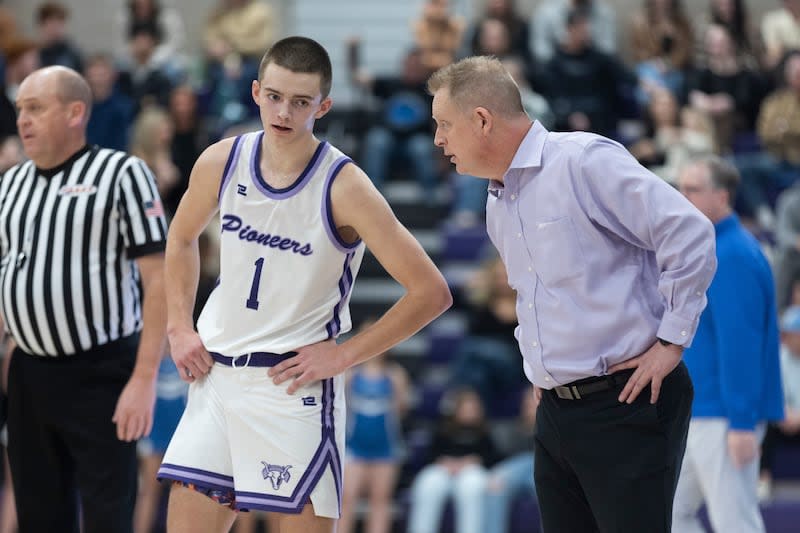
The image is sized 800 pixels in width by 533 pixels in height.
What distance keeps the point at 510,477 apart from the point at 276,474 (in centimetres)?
478

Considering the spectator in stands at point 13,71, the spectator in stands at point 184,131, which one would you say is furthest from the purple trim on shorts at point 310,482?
the spectator in stands at point 13,71

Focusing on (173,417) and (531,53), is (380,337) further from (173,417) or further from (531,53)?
→ (531,53)

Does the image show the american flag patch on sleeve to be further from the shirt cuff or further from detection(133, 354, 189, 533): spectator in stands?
detection(133, 354, 189, 533): spectator in stands

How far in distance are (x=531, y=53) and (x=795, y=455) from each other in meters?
5.14

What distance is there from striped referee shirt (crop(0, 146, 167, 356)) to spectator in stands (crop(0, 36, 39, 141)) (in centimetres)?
616

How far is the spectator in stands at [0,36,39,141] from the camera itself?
1098 centimetres

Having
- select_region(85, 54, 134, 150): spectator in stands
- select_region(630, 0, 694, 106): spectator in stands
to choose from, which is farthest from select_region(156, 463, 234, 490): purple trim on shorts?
select_region(630, 0, 694, 106): spectator in stands

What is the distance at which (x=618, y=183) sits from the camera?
11.9 feet

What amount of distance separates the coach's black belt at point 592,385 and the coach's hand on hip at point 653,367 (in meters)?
0.05

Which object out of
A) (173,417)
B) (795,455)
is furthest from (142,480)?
(795,455)

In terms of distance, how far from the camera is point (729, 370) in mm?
4891

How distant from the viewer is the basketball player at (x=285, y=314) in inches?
154

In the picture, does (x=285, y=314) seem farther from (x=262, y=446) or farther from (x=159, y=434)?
(x=159, y=434)

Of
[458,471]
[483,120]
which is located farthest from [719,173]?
[458,471]
